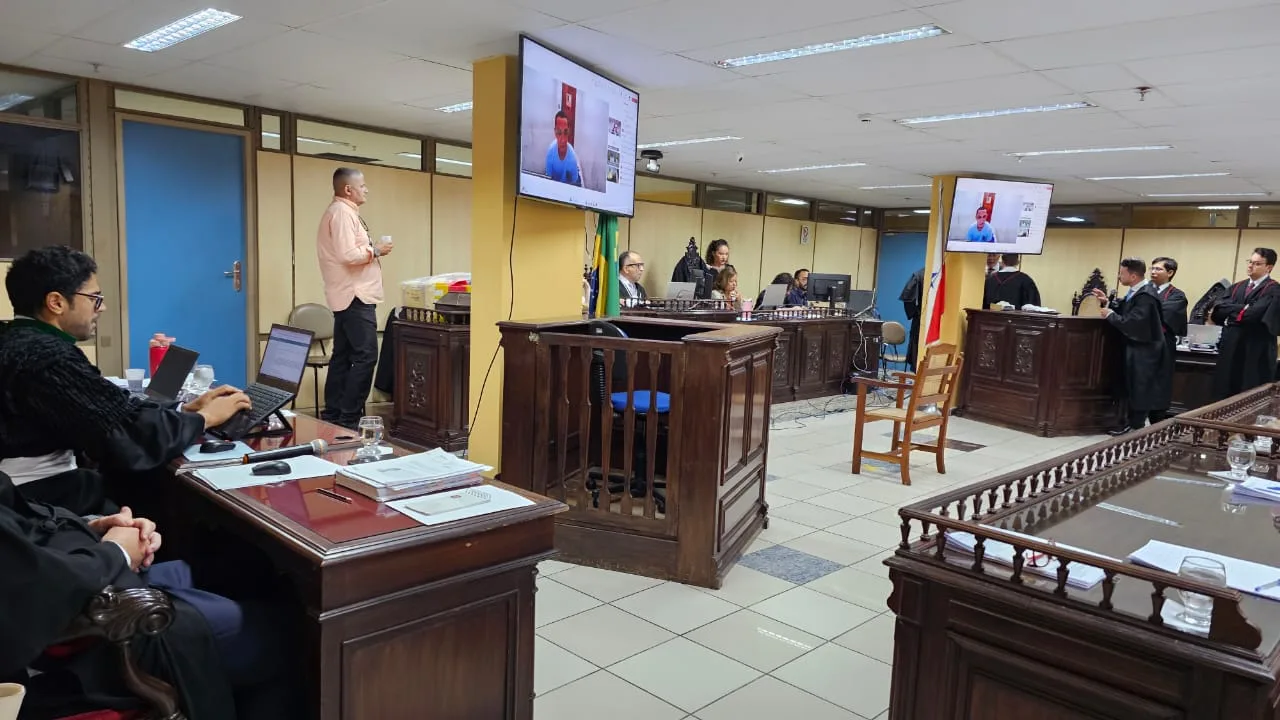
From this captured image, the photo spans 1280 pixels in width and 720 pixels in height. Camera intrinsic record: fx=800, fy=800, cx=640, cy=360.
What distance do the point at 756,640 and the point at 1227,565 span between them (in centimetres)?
A: 160

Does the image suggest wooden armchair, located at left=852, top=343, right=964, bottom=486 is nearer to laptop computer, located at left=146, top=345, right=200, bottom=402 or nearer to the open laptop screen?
the open laptop screen

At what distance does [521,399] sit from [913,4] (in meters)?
2.50

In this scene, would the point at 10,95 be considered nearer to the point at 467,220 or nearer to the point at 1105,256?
the point at 467,220

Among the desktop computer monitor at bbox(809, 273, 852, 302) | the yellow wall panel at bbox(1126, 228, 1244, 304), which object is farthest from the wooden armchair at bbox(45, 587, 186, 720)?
the yellow wall panel at bbox(1126, 228, 1244, 304)

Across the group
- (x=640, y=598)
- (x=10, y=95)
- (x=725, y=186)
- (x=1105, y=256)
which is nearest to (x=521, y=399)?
(x=640, y=598)

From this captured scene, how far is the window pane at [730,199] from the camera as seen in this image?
11148 millimetres

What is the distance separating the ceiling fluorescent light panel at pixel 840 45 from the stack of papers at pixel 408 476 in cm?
327

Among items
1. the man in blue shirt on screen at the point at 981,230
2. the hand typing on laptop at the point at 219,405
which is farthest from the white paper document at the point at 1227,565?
the man in blue shirt on screen at the point at 981,230

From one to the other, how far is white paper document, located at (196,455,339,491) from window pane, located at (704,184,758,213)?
9432mm

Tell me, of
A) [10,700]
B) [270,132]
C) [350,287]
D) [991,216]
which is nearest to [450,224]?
[270,132]

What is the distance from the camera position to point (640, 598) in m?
3.30

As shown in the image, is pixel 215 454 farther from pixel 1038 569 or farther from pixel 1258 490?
pixel 1258 490

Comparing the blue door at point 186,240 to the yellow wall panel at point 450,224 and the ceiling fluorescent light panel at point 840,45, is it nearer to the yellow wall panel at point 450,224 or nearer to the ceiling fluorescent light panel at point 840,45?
the yellow wall panel at point 450,224

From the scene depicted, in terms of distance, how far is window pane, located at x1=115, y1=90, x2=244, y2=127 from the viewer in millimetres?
5941
